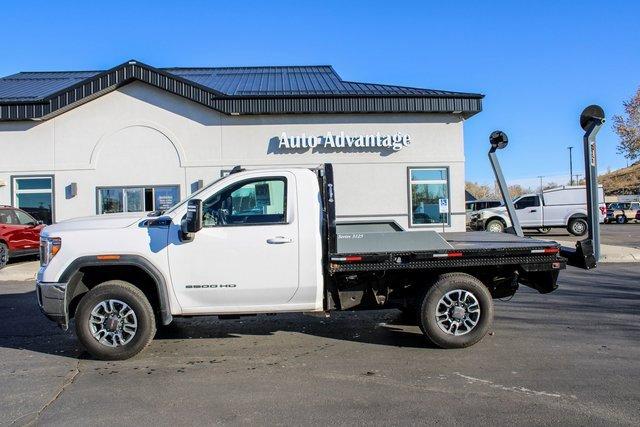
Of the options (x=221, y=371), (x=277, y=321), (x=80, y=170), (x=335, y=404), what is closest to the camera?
(x=335, y=404)

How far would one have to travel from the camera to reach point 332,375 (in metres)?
5.04

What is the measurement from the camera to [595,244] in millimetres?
6203

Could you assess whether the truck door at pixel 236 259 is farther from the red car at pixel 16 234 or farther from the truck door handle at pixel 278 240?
the red car at pixel 16 234

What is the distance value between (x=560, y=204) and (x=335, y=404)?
22.4 meters

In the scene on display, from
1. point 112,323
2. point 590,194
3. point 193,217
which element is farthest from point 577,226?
point 112,323

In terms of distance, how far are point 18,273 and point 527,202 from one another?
20660 mm

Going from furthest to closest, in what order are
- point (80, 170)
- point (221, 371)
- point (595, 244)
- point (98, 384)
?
1. point (80, 170)
2. point (595, 244)
3. point (221, 371)
4. point (98, 384)

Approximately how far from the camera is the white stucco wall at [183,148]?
17078mm

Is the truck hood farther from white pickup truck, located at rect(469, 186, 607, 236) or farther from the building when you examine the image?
white pickup truck, located at rect(469, 186, 607, 236)

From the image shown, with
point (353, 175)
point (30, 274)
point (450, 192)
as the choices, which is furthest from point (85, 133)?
point (450, 192)

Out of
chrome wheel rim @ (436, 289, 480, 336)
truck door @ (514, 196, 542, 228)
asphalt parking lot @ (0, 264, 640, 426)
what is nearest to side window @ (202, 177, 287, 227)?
asphalt parking lot @ (0, 264, 640, 426)

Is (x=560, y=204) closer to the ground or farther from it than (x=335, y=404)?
farther from it

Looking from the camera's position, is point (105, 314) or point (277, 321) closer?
point (105, 314)

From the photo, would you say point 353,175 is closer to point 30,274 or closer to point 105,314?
point 30,274
